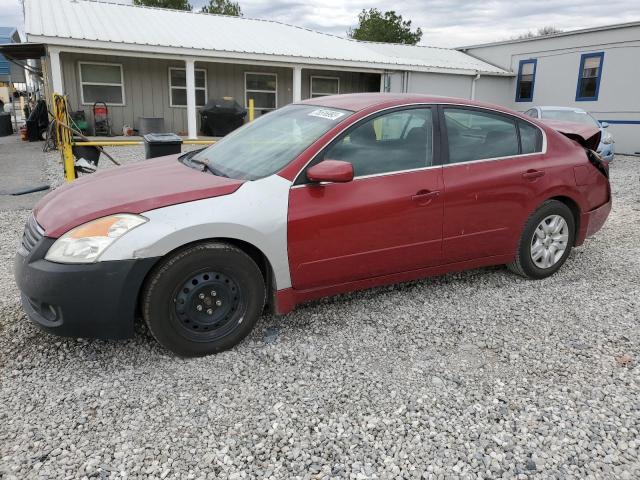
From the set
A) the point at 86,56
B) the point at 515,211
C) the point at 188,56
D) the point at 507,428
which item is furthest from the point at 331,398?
the point at 86,56

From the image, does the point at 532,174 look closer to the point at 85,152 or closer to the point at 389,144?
the point at 389,144

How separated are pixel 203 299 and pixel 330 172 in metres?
1.10

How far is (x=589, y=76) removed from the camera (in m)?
17.8

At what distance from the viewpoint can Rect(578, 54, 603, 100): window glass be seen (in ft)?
57.0

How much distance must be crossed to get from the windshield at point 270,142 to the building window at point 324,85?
638 inches

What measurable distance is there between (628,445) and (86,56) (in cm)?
1725

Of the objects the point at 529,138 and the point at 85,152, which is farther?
the point at 85,152

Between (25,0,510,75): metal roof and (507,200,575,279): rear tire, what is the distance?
12942 millimetres

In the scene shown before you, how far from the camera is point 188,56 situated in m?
15.2

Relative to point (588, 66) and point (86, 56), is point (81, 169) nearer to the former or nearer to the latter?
point (86, 56)

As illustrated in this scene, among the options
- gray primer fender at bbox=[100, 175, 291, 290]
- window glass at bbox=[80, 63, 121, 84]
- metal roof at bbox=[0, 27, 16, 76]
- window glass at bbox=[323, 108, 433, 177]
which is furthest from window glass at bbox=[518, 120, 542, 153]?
metal roof at bbox=[0, 27, 16, 76]

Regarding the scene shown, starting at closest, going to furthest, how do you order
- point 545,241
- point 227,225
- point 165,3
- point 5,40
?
1. point 227,225
2. point 545,241
3. point 5,40
4. point 165,3

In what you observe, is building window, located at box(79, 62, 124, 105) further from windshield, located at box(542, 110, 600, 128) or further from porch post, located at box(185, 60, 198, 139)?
windshield, located at box(542, 110, 600, 128)

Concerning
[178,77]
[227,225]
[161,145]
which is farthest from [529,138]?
[178,77]
